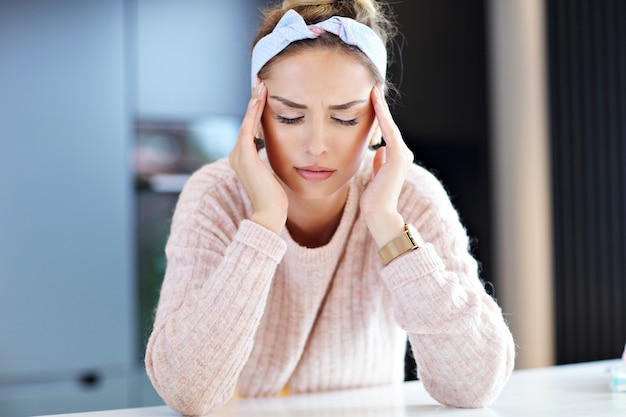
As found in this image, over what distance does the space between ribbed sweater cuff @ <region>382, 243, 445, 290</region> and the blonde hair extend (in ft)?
1.10

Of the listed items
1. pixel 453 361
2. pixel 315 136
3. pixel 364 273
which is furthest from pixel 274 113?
pixel 453 361

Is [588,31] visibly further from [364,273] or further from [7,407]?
[7,407]

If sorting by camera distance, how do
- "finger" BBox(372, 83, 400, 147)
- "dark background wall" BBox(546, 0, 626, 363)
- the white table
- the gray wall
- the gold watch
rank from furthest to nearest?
1. "dark background wall" BBox(546, 0, 626, 363)
2. the gray wall
3. "finger" BBox(372, 83, 400, 147)
4. the gold watch
5. the white table

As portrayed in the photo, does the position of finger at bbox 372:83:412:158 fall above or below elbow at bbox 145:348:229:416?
above

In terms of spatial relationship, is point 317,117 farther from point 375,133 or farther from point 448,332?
point 448,332

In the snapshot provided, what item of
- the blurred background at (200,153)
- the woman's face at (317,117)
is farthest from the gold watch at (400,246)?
the blurred background at (200,153)

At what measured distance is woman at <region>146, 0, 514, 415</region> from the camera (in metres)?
1.31

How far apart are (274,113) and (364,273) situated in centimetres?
36

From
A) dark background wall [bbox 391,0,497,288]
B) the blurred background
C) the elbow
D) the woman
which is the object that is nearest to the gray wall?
the blurred background

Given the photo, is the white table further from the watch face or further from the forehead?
the forehead

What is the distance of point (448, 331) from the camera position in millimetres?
1341

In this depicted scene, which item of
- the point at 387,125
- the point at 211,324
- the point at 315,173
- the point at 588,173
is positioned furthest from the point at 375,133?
the point at 588,173

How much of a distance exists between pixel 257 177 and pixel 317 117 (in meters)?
0.14

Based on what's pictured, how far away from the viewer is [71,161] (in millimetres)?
3068
